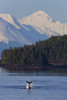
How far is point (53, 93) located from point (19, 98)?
24.4 feet

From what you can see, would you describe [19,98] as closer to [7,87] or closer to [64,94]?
[64,94]

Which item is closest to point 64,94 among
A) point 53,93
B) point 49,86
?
point 53,93

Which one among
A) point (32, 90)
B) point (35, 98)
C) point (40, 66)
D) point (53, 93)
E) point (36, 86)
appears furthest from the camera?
point (40, 66)

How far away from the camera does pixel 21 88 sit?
3551 inches

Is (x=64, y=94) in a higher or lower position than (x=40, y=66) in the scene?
lower

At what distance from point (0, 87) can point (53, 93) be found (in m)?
13.1

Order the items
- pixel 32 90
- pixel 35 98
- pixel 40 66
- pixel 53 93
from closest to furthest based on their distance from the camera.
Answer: pixel 35 98 < pixel 53 93 < pixel 32 90 < pixel 40 66

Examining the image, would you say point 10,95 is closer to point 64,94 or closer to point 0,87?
point 64,94

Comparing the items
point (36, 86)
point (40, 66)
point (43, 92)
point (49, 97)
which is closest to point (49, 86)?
point (36, 86)

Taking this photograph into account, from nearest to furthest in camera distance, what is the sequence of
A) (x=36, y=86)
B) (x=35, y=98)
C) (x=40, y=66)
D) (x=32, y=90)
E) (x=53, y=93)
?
(x=35, y=98) < (x=53, y=93) < (x=32, y=90) < (x=36, y=86) < (x=40, y=66)

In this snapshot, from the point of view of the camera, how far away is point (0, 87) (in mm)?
91938

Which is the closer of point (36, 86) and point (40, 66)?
point (36, 86)

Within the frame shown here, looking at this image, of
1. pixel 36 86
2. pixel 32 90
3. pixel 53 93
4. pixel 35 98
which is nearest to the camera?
pixel 35 98

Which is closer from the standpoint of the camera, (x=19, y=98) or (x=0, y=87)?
(x=19, y=98)
